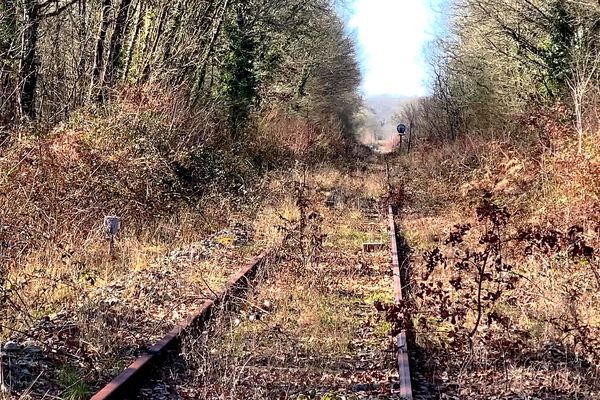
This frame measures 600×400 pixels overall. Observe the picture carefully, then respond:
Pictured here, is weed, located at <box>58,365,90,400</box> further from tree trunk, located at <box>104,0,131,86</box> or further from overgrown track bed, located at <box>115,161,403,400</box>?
tree trunk, located at <box>104,0,131,86</box>

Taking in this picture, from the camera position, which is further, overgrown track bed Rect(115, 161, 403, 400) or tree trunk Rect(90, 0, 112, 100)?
tree trunk Rect(90, 0, 112, 100)

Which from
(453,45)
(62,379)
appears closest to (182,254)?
(62,379)

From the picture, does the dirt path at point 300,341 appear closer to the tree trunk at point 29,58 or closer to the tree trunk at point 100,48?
the tree trunk at point 29,58

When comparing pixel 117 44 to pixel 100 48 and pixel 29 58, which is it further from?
pixel 29 58

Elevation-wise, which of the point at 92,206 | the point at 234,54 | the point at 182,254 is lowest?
the point at 182,254

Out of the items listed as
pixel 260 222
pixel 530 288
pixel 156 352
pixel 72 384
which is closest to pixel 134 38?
pixel 260 222

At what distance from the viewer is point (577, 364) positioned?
5355mm

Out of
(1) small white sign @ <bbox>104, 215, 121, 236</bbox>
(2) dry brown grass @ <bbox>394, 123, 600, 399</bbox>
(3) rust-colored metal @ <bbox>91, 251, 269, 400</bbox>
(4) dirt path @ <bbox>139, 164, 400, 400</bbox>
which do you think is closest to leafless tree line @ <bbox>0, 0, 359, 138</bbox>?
(1) small white sign @ <bbox>104, 215, 121, 236</bbox>

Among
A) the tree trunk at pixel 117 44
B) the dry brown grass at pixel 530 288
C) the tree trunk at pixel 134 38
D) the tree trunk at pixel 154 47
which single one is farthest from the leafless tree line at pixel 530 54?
the tree trunk at pixel 117 44

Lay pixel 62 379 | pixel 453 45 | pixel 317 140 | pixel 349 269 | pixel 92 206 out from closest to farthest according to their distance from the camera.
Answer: pixel 62 379, pixel 349 269, pixel 92 206, pixel 453 45, pixel 317 140

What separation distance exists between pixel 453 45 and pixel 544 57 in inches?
389

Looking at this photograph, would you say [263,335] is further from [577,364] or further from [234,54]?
[234,54]

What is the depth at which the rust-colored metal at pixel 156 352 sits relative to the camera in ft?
14.7

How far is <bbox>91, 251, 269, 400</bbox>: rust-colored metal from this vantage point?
14.7 feet
